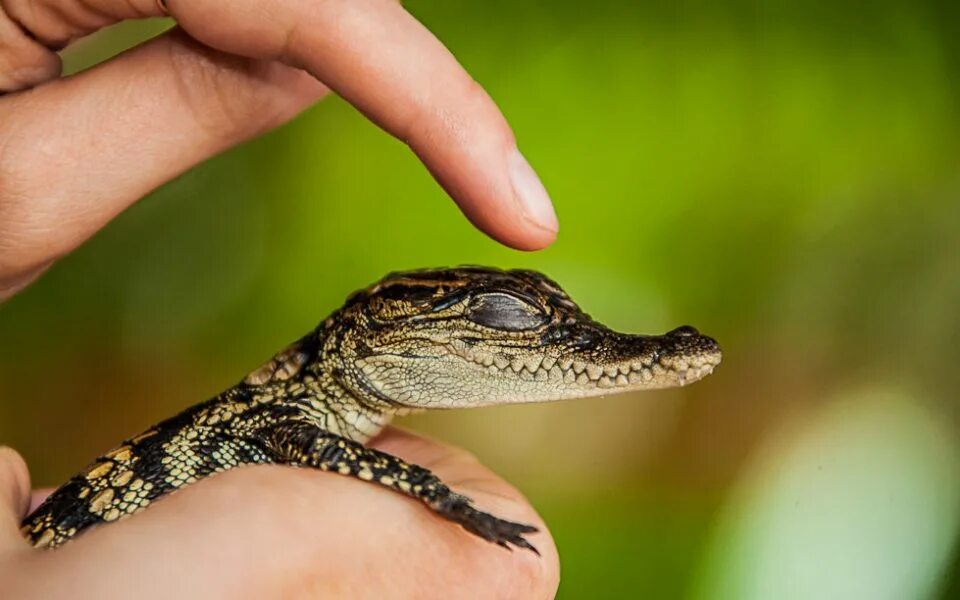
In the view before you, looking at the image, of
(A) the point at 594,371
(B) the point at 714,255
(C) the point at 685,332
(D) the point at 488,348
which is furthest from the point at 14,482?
(B) the point at 714,255

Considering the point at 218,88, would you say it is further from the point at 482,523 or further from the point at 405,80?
the point at 482,523

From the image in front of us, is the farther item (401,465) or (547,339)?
(547,339)

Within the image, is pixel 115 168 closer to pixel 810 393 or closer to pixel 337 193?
pixel 337 193

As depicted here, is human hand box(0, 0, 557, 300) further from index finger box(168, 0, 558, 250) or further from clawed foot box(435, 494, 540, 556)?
clawed foot box(435, 494, 540, 556)

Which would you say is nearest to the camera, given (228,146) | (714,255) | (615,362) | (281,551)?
(281,551)

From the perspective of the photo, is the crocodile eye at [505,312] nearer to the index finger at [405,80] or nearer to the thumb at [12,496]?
the index finger at [405,80]

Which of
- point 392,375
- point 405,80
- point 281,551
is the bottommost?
point 281,551

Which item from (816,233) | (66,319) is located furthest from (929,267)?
(66,319)
